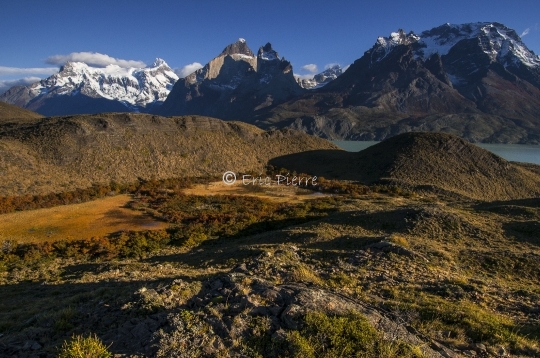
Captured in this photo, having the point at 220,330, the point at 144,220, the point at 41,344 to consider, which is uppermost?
the point at 220,330

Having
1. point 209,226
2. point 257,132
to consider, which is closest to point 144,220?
point 209,226

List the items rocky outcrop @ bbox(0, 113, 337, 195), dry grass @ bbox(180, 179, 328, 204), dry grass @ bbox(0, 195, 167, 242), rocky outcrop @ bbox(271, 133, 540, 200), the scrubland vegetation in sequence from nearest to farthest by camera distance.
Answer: the scrubland vegetation → dry grass @ bbox(0, 195, 167, 242) → rocky outcrop @ bbox(0, 113, 337, 195) → dry grass @ bbox(180, 179, 328, 204) → rocky outcrop @ bbox(271, 133, 540, 200)

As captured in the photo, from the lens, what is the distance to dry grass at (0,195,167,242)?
30.8 meters

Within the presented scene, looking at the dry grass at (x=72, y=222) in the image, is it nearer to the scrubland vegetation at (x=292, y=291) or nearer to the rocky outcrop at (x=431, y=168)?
the scrubland vegetation at (x=292, y=291)

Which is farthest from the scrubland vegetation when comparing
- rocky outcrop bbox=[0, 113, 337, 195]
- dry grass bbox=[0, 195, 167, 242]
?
rocky outcrop bbox=[0, 113, 337, 195]

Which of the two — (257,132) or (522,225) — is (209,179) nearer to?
(257,132)

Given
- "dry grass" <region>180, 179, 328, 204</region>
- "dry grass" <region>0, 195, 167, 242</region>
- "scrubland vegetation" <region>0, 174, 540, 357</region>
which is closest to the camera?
"scrubland vegetation" <region>0, 174, 540, 357</region>

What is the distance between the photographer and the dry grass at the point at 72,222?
30812 millimetres

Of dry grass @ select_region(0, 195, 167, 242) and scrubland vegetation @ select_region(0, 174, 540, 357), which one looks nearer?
scrubland vegetation @ select_region(0, 174, 540, 357)

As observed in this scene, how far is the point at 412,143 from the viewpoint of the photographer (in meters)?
67.4

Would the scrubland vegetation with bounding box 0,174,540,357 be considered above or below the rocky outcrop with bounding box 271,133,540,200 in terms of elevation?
below

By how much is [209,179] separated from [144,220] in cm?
2261

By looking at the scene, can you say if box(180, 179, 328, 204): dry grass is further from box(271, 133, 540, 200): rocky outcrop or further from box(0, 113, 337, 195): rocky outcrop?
box(271, 133, 540, 200): rocky outcrop

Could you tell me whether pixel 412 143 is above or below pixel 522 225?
above
